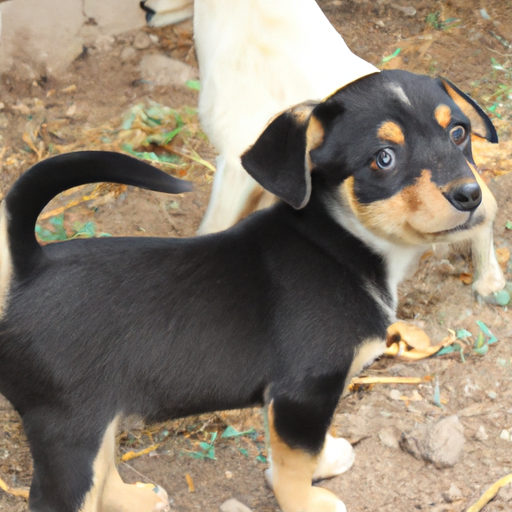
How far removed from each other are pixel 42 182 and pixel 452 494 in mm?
1777

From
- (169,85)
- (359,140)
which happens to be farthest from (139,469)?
(169,85)

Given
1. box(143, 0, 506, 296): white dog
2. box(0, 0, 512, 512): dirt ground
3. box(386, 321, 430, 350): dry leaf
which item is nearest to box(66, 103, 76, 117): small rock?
box(0, 0, 512, 512): dirt ground

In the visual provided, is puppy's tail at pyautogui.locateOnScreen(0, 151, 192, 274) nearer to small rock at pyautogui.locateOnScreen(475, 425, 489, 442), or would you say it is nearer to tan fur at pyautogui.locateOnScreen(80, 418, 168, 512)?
tan fur at pyautogui.locateOnScreen(80, 418, 168, 512)

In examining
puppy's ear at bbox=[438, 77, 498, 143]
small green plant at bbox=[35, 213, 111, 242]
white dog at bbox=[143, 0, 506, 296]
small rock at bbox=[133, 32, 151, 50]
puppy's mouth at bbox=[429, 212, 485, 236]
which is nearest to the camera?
puppy's mouth at bbox=[429, 212, 485, 236]

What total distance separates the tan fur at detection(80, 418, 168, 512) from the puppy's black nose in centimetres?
119

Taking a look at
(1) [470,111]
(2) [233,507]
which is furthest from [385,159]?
(2) [233,507]

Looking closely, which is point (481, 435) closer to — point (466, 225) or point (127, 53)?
point (466, 225)

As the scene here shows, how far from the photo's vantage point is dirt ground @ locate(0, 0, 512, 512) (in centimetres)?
292

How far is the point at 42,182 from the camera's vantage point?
2.29 m

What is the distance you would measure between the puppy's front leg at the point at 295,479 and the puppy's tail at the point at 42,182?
2.78ft

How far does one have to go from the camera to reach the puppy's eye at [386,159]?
7.72ft

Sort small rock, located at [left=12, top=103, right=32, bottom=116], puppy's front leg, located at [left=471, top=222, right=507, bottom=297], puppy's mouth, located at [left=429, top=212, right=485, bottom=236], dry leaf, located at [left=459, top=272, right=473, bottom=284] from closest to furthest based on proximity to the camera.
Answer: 1. puppy's mouth, located at [left=429, top=212, right=485, bottom=236]
2. puppy's front leg, located at [left=471, top=222, right=507, bottom=297]
3. dry leaf, located at [left=459, top=272, right=473, bottom=284]
4. small rock, located at [left=12, top=103, right=32, bottom=116]

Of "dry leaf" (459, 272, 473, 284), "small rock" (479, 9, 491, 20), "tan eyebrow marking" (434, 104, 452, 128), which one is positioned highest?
"tan eyebrow marking" (434, 104, 452, 128)

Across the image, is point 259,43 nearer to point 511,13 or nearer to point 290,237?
point 290,237
